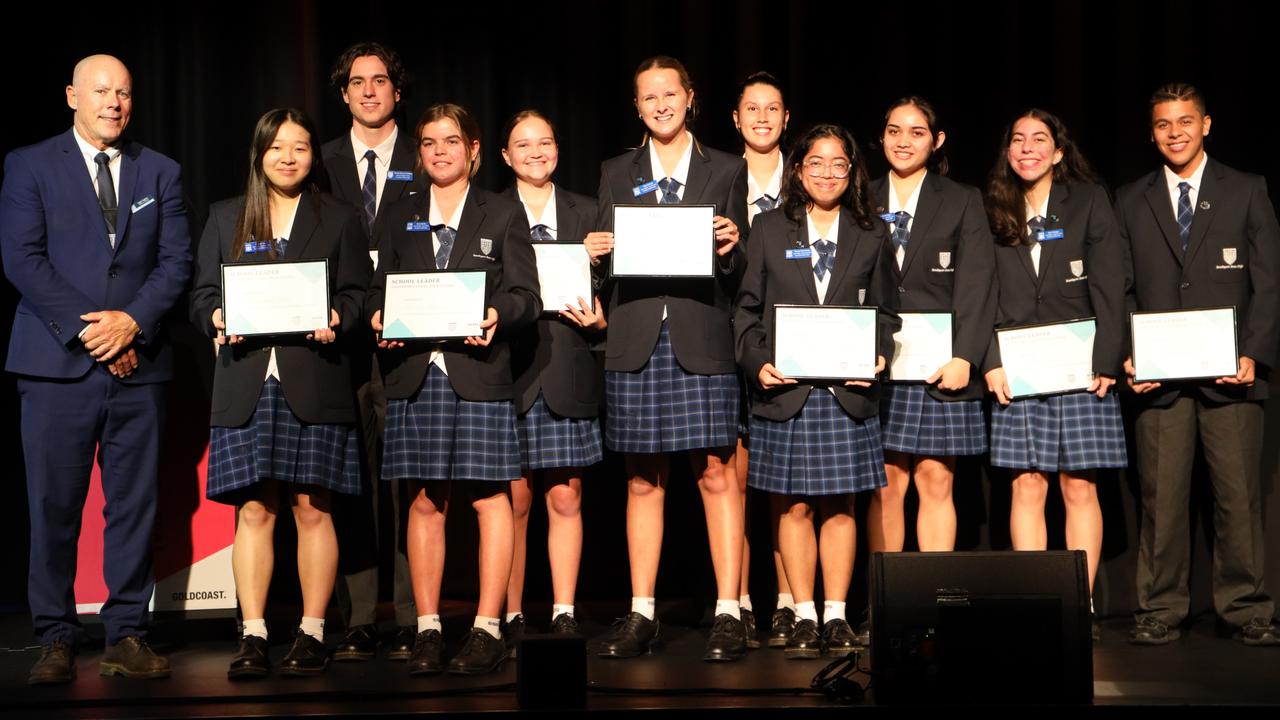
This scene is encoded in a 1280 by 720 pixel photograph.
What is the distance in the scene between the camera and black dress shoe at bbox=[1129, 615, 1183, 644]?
15.1 feet

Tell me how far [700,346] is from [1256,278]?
205 cm

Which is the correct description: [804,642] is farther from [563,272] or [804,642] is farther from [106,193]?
[106,193]

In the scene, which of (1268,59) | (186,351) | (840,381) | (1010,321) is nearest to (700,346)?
(840,381)

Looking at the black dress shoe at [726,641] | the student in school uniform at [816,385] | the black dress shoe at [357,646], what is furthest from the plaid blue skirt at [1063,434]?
the black dress shoe at [357,646]

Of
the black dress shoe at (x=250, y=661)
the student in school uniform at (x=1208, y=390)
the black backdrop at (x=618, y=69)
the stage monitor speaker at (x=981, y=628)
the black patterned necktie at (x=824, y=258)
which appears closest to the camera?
the stage monitor speaker at (x=981, y=628)

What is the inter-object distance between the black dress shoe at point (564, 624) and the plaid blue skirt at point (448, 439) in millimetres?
554

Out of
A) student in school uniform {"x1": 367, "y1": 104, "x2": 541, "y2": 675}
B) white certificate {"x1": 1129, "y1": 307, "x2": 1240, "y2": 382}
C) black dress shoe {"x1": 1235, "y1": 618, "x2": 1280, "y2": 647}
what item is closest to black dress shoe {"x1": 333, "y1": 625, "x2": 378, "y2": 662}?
student in school uniform {"x1": 367, "y1": 104, "x2": 541, "y2": 675}

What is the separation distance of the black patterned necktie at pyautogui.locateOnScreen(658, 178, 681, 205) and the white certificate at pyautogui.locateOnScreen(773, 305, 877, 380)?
526 millimetres

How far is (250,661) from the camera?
4000 millimetres

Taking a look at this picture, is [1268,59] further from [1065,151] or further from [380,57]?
[380,57]

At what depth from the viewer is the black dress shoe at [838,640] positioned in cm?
423

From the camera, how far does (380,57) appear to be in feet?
15.9

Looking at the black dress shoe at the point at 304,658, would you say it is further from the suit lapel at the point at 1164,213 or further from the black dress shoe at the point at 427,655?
the suit lapel at the point at 1164,213

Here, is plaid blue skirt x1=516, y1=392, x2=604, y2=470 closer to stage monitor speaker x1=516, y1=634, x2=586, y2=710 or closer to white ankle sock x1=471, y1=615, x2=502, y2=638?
white ankle sock x1=471, y1=615, x2=502, y2=638
